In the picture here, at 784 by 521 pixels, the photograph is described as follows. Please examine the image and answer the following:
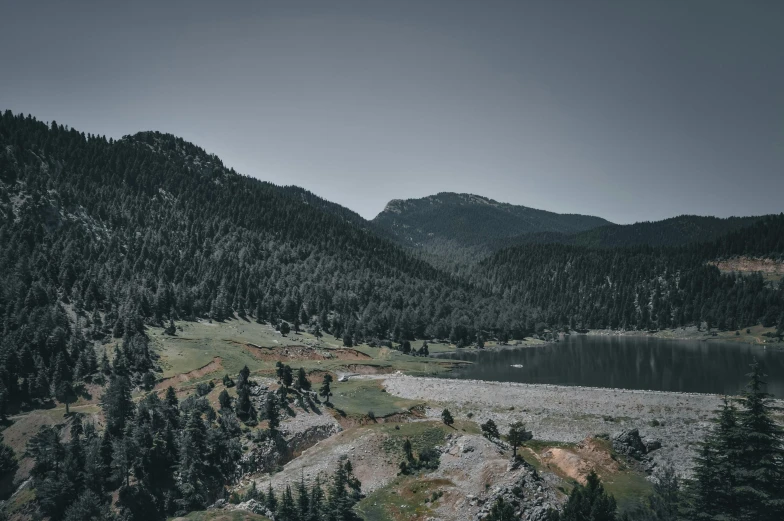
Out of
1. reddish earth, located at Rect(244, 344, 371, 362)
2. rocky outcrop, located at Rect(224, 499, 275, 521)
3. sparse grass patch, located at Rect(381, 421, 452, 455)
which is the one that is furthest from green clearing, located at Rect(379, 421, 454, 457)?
reddish earth, located at Rect(244, 344, 371, 362)

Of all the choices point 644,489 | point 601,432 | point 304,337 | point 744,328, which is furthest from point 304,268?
point 744,328

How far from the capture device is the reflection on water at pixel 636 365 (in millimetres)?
101000

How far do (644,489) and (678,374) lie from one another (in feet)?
246

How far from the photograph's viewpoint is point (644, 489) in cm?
4938

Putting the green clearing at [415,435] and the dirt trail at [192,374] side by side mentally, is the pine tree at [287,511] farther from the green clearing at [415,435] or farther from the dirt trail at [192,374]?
the dirt trail at [192,374]

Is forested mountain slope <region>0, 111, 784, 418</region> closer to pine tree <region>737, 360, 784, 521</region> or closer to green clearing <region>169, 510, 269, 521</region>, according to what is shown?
green clearing <region>169, 510, 269, 521</region>

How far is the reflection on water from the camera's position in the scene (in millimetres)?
101000

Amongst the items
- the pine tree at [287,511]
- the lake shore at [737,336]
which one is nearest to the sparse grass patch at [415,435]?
the pine tree at [287,511]

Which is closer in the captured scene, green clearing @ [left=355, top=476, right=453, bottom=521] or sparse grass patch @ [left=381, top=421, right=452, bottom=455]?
green clearing @ [left=355, top=476, right=453, bottom=521]

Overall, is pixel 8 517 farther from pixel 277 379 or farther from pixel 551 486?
pixel 551 486

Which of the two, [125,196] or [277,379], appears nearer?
[277,379]

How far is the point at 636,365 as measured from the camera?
128 metres

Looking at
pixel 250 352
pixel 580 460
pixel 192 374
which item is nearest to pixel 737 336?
pixel 580 460

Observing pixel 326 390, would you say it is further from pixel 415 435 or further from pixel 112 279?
pixel 112 279
